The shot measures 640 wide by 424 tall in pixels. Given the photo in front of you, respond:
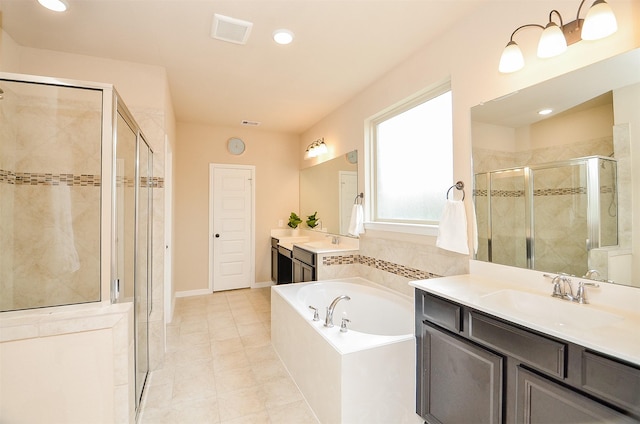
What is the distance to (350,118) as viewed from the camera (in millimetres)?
3541

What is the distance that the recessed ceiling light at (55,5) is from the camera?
72.2 inches

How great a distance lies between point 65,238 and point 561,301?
9.11 feet

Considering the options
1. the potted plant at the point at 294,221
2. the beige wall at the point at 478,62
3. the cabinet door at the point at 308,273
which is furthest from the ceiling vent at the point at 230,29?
the potted plant at the point at 294,221

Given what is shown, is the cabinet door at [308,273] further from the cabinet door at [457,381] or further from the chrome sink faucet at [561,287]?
the chrome sink faucet at [561,287]

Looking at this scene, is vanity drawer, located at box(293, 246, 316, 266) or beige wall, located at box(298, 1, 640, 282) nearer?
beige wall, located at box(298, 1, 640, 282)

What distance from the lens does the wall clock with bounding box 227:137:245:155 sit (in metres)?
4.82

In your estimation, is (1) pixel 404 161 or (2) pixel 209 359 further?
(1) pixel 404 161

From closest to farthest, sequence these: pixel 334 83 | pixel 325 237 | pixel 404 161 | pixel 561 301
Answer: pixel 561 301, pixel 404 161, pixel 334 83, pixel 325 237

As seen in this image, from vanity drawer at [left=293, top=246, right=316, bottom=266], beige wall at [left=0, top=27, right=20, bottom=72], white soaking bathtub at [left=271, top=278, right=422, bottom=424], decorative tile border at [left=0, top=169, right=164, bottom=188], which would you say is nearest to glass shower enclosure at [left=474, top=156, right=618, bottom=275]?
white soaking bathtub at [left=271, top=278, right=422, bottom=424]

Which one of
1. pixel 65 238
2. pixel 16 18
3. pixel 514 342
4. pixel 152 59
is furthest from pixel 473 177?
pixel 16 18

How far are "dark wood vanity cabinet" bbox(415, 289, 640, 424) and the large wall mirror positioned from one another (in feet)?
1.75

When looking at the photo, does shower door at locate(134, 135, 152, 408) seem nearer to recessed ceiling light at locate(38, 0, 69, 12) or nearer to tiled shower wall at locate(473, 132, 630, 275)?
recessed ceiling light at locate(38, 0, 69, 12)

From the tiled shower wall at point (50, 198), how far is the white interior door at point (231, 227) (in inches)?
104

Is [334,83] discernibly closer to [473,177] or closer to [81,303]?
[473,177]
